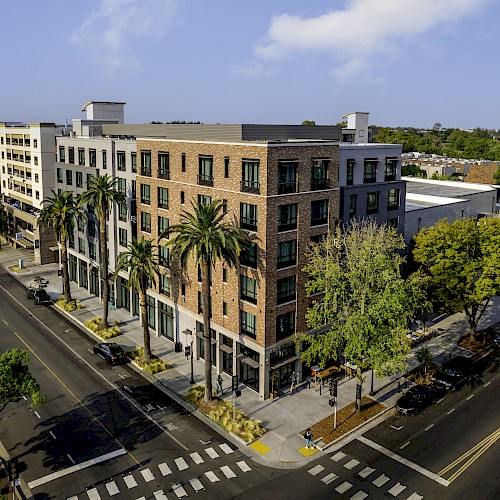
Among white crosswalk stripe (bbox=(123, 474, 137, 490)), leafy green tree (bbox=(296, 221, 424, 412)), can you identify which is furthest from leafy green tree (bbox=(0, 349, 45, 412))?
leafy green tree (bbox=(296, 221, 424, 412))

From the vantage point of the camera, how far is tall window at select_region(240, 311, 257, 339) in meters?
45.1

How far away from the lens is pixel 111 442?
127ft

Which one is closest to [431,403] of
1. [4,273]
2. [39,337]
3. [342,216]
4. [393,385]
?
[393,385]

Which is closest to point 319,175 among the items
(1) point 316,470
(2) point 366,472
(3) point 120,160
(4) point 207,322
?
(4) point 207,322

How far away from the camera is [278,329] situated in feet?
148

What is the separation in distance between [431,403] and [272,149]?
2618 cm

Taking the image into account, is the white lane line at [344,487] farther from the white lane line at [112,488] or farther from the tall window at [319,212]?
the tall window at [319,212]

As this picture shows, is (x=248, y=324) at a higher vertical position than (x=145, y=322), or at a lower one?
higher

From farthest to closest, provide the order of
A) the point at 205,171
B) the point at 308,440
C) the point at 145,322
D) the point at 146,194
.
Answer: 1. the point at 146,194
2. the point at 145,322
3. the point at 205,171
4. the point at 308,440

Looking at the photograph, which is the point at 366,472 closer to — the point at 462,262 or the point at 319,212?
the point at 319,212

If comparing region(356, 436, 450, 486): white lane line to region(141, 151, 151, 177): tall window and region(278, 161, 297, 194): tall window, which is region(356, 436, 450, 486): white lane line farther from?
region(141, 151, 151, 177): tall window

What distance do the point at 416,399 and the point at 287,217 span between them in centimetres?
1914

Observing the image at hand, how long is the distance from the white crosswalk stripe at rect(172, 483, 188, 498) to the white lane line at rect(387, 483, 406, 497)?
44.1 feet

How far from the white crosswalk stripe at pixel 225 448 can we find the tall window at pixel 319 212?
66.2ft
